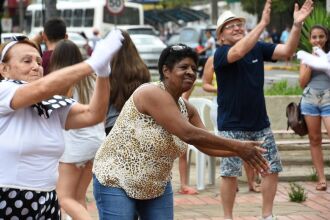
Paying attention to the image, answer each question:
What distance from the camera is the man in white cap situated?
23.4ft

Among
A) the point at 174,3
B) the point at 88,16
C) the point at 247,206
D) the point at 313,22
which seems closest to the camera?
the point at 247,206

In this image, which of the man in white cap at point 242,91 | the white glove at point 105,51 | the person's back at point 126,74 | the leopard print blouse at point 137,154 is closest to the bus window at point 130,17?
the man in white cap at point 242,91

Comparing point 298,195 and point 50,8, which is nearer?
point 298,195

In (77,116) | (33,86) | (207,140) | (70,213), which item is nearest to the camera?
(33,86)

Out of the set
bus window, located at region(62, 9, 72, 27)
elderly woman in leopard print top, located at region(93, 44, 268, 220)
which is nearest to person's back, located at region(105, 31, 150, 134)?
elderly woman in leopard print top, located at region(93, 44, 268, 220)

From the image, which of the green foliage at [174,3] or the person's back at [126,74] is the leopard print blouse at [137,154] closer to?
the person's back at [126,74]

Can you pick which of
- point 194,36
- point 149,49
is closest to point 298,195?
point 149,49

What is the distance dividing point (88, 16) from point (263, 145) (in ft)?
132

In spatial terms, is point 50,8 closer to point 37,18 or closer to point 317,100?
point 317,100

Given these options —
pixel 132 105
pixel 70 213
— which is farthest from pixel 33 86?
pixel 70 213

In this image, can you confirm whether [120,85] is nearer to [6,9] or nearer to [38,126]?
[38,126]

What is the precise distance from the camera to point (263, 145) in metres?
7.14

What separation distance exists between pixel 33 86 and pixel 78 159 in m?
2.68

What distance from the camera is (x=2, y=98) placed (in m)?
4.20
